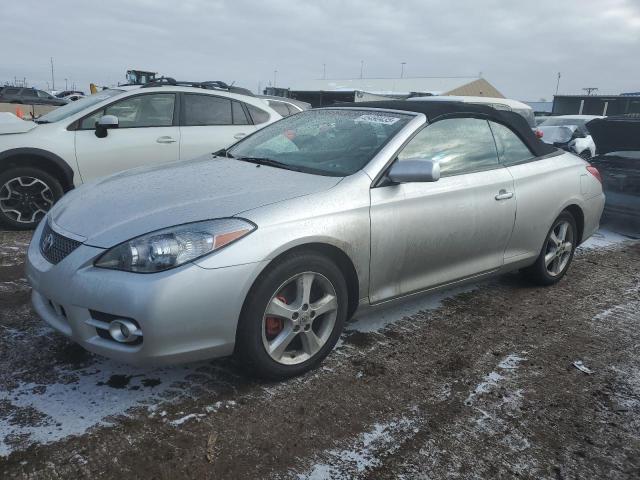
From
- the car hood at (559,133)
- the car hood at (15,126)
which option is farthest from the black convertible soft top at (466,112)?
the car hood at (559,133)

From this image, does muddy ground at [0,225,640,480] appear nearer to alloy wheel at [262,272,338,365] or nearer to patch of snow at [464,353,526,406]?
patch of snow at [464,353,526,406]

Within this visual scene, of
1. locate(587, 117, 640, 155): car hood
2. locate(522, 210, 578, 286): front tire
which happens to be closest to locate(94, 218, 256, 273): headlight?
locate(522, 210, 578, 286): front tire

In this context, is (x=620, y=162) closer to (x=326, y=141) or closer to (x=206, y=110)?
(x=326, y=141)

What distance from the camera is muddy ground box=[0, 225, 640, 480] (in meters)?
2.22

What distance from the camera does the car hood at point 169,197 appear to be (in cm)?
256

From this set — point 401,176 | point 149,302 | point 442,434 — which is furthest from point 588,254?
point 149,302

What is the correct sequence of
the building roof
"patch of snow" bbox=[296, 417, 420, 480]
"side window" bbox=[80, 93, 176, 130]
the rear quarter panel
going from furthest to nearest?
the building roof → "side window" bbox=[80, 93, 176, 130] → the rear quarter panel → "patch of snow" bbox=[296, 417, 420, 480]

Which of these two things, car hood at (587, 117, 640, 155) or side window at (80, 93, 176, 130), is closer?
side window at (80, 93, 176, 130)

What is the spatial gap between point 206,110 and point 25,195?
2216 mm

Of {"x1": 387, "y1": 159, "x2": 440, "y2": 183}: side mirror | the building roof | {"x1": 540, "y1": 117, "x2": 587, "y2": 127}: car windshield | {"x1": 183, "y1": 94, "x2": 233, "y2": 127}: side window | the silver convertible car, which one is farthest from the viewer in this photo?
the building roof

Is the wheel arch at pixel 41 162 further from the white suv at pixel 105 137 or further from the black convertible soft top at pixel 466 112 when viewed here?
the black convertible soft top at pixel 466 112

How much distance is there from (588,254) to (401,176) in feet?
12.5

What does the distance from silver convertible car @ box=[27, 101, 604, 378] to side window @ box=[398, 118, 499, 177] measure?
12 mm

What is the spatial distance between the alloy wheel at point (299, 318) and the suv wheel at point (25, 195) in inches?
149
